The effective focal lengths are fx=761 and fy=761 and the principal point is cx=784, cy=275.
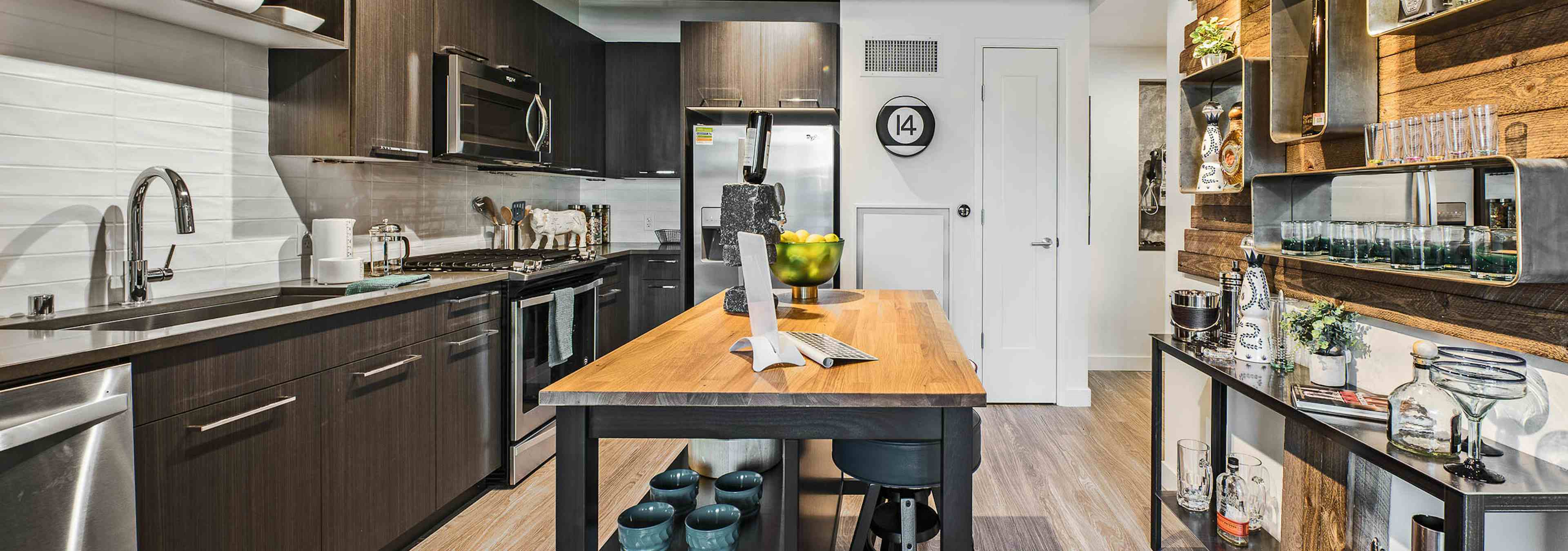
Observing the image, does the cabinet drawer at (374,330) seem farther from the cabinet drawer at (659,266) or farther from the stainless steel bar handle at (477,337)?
the cabinet drawer at (659,266)

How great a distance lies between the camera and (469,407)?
2.88m

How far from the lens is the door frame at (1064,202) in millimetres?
4445

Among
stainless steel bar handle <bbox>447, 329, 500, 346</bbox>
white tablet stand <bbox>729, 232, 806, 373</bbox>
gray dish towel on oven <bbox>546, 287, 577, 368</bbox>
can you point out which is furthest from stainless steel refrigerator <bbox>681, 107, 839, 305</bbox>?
white tablet stand <bbox>729, 232, 806, 373</bbox>

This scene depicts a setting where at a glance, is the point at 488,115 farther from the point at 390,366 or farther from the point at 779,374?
the point at 779,374

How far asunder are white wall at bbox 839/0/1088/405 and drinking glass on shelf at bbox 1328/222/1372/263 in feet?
8.76

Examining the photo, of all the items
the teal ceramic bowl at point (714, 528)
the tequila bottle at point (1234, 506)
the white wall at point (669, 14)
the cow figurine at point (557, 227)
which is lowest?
the tequila bottle at point (1234, 506)

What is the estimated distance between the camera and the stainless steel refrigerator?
14.6 ft

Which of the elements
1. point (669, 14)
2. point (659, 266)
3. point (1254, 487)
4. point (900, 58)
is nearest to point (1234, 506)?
point (1254, 487)

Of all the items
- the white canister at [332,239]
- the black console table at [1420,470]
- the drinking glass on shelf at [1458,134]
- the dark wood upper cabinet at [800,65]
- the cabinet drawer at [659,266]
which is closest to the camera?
the black console table at [1420,470]

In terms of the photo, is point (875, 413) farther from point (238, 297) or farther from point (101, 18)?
point (101, 18)

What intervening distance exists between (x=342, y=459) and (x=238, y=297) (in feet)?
2.12

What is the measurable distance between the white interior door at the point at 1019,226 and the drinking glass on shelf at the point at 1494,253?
3076 millimetres

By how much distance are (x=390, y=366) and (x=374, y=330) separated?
14 centimetres

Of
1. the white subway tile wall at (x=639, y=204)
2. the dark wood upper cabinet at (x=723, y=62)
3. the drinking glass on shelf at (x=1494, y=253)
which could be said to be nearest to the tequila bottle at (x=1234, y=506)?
the drinking glass on shelf at (x=1494, y=253)
